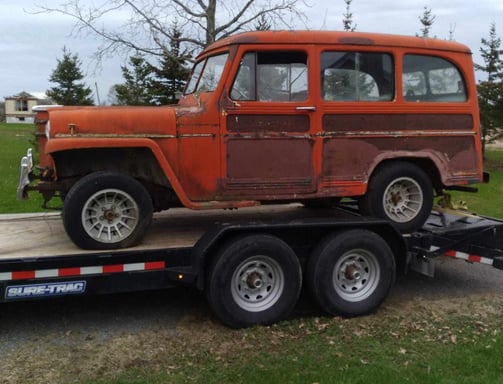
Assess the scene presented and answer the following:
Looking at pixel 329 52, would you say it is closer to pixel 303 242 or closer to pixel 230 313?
pixel 303 242

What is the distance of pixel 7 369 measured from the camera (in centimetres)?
434

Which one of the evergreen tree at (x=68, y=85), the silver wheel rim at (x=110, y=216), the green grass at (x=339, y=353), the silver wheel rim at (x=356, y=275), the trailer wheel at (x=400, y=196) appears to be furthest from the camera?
the evergreen tree at (x=68, y=85)

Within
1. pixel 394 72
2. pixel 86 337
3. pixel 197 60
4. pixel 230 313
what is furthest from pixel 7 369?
pixel 394 72

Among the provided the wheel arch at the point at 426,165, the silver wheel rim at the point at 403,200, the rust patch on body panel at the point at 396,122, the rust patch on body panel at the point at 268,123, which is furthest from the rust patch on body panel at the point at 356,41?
the silver wheel rim at the point at 403,200

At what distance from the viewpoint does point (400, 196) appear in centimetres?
593

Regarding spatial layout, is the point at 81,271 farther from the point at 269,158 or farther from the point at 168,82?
the point at 168,82

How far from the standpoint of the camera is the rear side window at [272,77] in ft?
17.6

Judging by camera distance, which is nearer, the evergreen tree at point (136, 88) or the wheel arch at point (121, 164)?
the wheel arch at point (121, 164)

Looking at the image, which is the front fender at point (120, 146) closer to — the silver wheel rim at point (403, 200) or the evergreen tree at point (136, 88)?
the silver wheel rim at point (403, 200)

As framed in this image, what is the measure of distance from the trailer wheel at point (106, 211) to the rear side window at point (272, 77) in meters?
1.29

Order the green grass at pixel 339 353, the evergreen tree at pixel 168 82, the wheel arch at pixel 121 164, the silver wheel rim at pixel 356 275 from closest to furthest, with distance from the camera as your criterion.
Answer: the green grass at pixel 339 353, the wheel arch at pixel 121 164, the silver wheel rim at pixel 356 275, the evergreen tree at pixel 168 82

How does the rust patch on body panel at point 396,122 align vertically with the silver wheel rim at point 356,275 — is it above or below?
above

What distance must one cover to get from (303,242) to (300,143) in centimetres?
95

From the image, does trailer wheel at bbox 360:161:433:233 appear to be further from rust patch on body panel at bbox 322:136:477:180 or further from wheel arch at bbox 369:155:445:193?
rust patch on body panel at bbox 322:136:477:180
